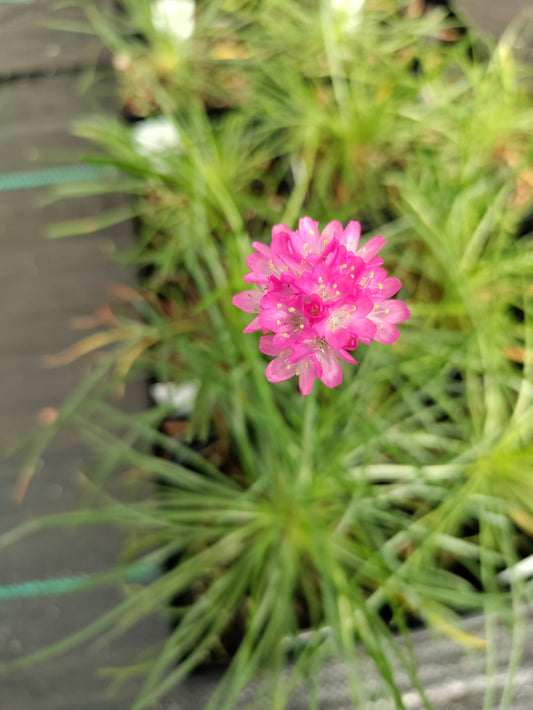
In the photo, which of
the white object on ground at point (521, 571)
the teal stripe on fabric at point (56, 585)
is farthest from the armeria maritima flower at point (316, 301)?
the teal stripe on fabric at point (56, 585)

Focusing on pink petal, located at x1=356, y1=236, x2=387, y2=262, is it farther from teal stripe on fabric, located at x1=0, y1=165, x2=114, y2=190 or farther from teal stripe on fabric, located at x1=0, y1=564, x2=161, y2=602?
teal stripe on fabric, located at x1=0, y1=165, x2=114, y2=190

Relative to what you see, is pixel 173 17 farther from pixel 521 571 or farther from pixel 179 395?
pixel 521 571

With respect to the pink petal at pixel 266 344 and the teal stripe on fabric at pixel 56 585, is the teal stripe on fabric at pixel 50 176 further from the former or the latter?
the pink petal at pixel 266 344

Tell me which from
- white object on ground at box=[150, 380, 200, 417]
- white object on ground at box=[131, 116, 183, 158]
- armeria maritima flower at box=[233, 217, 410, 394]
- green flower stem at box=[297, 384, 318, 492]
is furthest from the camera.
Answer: white object on ground at box=[131, 116, 183, 158]

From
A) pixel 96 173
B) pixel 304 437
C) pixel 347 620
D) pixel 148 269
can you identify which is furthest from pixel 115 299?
pixel 347 620

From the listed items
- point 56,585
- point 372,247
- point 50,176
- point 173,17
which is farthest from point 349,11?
point 56,585

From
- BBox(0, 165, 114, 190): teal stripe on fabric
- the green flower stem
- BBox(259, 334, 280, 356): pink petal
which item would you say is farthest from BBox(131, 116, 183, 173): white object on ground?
BBox(259, 334, 280, 356): pink petal
